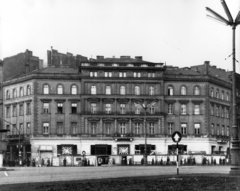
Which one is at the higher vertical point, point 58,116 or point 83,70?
point 83,70

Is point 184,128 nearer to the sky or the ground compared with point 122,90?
nearer to the ground

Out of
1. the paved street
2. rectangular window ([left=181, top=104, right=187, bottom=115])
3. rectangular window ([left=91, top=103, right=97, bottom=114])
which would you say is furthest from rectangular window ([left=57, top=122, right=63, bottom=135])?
the paved street

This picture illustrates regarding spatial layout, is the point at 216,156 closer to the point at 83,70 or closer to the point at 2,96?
the point at 83,70

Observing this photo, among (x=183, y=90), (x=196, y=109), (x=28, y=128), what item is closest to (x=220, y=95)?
(x=196, y=109)

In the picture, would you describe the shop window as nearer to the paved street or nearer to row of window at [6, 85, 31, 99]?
row of window at [6, 85, 31, 99]

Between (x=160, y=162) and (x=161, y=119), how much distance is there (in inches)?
596

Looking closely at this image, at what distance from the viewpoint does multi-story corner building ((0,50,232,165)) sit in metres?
72.6

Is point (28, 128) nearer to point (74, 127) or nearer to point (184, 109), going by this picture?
point (74, 127)

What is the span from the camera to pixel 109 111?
73812 millimetres

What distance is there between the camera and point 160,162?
2365 inches

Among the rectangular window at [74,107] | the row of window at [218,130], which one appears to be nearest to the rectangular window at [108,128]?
the rectangular window at [74,107]

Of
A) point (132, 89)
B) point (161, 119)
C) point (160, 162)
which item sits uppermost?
point (132, 89)

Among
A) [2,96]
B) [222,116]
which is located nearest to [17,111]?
[2,96]

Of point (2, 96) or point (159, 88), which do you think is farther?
point (2, 96)
